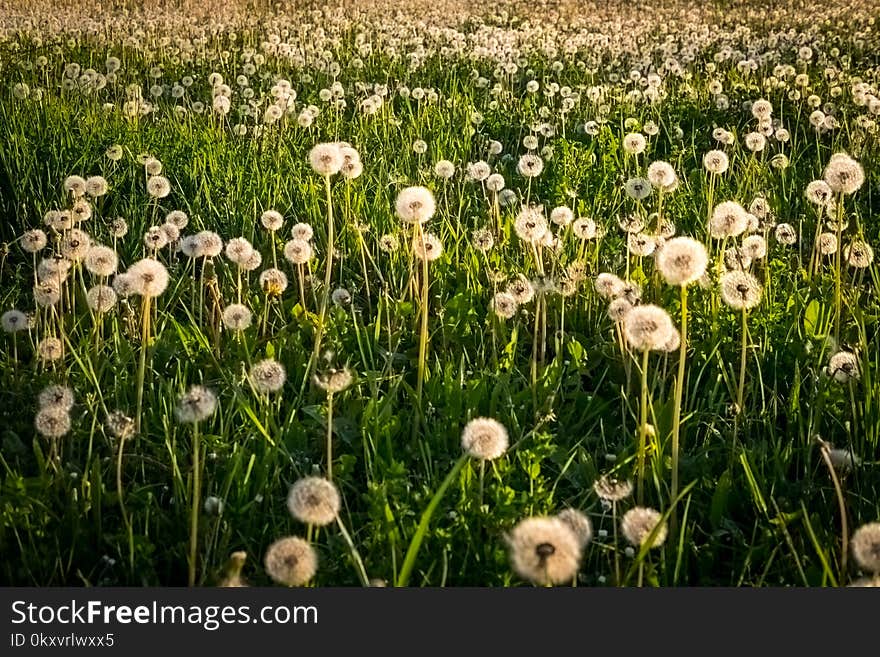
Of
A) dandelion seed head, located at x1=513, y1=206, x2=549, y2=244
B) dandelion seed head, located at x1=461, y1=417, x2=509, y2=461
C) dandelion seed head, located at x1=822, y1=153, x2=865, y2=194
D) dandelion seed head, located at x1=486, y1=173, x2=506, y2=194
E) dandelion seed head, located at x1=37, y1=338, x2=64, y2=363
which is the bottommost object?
dandelion seed head, located at x1=37, y1=338, x2=64, y2=363

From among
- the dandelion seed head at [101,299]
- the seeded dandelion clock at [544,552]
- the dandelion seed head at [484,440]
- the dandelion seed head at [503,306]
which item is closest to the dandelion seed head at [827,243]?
the dandelion seed head at [503,306]

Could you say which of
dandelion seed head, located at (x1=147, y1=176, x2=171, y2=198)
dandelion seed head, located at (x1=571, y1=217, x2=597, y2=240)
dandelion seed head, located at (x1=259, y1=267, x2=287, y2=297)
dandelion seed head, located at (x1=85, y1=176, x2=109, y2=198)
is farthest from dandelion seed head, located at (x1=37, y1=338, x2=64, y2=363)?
dandelion seed head, located at (x1=571, y1=217, x2=597, y2=240)

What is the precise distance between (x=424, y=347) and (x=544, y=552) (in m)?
0.94

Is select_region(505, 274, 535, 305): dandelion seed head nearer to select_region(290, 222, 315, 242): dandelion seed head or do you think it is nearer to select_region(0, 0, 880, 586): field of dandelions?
select_region(0, 0, 880, 586): field of dandelions

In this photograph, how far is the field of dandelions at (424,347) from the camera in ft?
4.46

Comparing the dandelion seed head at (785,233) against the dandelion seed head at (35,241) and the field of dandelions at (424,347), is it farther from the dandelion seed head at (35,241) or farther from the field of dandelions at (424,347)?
the dandelion seed head at (35,241)

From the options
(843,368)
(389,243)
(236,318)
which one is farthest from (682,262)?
(389,243)

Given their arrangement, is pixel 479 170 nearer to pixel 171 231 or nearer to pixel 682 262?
pixel 171 231

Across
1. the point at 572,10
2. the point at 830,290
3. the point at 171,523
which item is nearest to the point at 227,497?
the point at 171,523

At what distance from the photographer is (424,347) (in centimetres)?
181

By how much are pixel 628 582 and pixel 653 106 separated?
335 centimetres

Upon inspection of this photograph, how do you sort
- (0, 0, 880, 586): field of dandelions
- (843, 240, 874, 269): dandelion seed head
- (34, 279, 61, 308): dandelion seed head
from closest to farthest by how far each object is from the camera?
(0, 0, 880, 586): field of dandelions, (34, 279, 61, 308): dandelion seed head, (843, 240, 874, 269): dandelion seed head

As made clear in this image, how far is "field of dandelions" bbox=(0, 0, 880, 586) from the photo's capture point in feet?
4.46

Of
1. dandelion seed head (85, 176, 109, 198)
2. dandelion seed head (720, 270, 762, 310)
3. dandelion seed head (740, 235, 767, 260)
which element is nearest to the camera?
dandelion seed head (720, 270, 762, 310)
